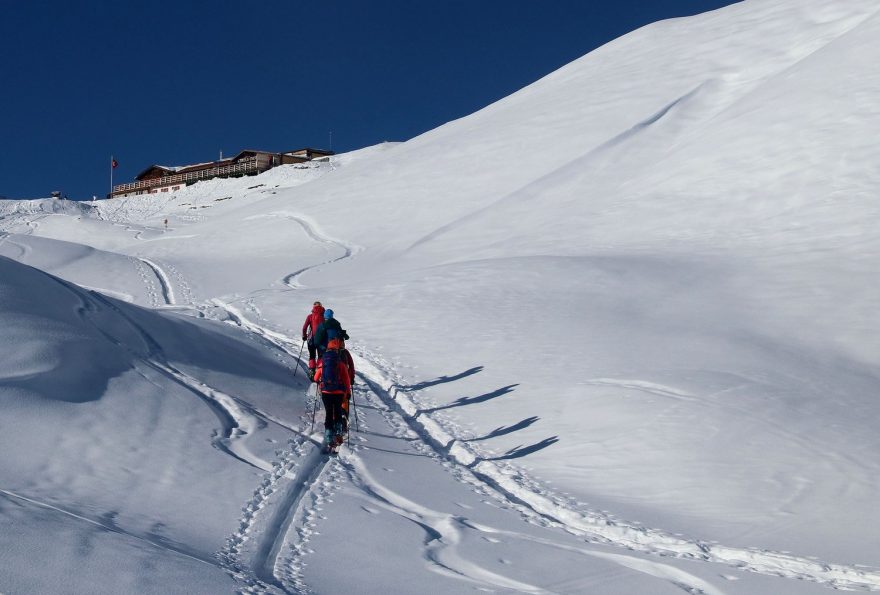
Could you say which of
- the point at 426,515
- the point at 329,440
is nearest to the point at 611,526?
the point at 426,515

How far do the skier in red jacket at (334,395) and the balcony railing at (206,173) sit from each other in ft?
238

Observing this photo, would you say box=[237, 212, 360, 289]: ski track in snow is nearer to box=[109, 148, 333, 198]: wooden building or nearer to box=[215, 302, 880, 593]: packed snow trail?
box=[215, 302, 880, 593]: packed snow trail

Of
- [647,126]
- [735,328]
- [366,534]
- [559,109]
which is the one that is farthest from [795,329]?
[559,109]

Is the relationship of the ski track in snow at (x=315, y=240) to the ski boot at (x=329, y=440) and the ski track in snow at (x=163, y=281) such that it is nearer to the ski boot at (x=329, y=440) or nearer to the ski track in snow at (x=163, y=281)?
the ski track in snow at (x=163, y=281)

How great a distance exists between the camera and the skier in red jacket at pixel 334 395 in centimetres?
968

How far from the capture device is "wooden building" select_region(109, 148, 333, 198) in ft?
273

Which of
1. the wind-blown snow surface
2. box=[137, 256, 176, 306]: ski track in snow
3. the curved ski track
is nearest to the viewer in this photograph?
the curved ski track

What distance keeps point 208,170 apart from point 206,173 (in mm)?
676

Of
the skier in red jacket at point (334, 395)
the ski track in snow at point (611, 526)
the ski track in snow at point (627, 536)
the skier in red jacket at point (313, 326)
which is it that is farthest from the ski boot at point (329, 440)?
the skier in red jacket at point (313, 326)

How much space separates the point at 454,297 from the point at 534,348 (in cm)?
396

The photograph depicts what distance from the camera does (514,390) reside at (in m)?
13.1

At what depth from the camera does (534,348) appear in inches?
586

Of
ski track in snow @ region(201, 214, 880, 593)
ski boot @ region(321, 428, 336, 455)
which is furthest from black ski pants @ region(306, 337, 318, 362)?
ski boot @ region(321, 428, 336, 455)

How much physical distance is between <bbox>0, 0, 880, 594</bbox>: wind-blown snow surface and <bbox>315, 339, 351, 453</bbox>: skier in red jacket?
287mm
